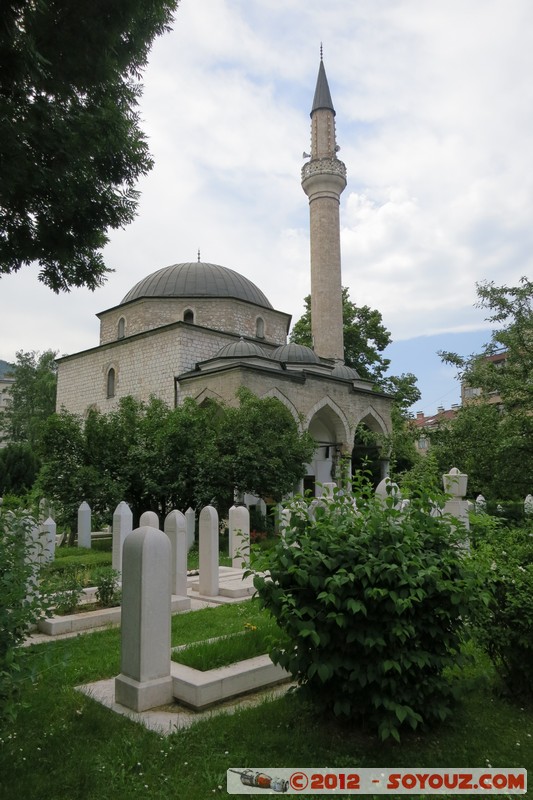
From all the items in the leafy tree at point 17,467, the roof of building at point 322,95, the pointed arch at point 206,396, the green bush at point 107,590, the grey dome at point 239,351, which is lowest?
the green bush at point 107,590

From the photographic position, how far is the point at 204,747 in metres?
2.94

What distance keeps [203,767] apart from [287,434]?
40.4 feet

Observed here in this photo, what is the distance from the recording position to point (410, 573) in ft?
9.42

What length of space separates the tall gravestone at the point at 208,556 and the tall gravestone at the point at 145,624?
10.5ft

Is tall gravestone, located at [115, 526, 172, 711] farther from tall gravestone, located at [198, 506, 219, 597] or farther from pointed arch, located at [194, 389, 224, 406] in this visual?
pointed arch, located at [194, 389, 224, 406]

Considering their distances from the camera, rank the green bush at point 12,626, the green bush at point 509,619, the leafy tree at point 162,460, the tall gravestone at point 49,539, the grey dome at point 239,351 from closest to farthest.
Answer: the green bush at point 12,626 < the green bush at point 509,619 < the tall gravestone at point 49,539 < the leafy tree at point 162,460 < the grey dome at point 239,351

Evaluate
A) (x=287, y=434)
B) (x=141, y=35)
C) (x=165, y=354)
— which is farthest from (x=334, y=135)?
(x=141, y=35)

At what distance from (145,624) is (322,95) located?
2708 cm

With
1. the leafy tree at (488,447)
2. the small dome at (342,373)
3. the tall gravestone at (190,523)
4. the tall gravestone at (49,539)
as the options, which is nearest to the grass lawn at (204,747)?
the tall gravestone at (49,539)

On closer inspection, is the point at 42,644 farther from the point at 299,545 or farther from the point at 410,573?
the point at 410,573

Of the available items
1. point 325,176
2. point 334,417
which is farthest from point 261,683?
point 325,176

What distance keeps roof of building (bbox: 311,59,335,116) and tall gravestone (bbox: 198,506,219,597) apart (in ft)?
78.1

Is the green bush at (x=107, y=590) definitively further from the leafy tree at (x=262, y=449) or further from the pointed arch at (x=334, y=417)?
the pointed arch at (x=334, y=417)

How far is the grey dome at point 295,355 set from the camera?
22.0 meters
